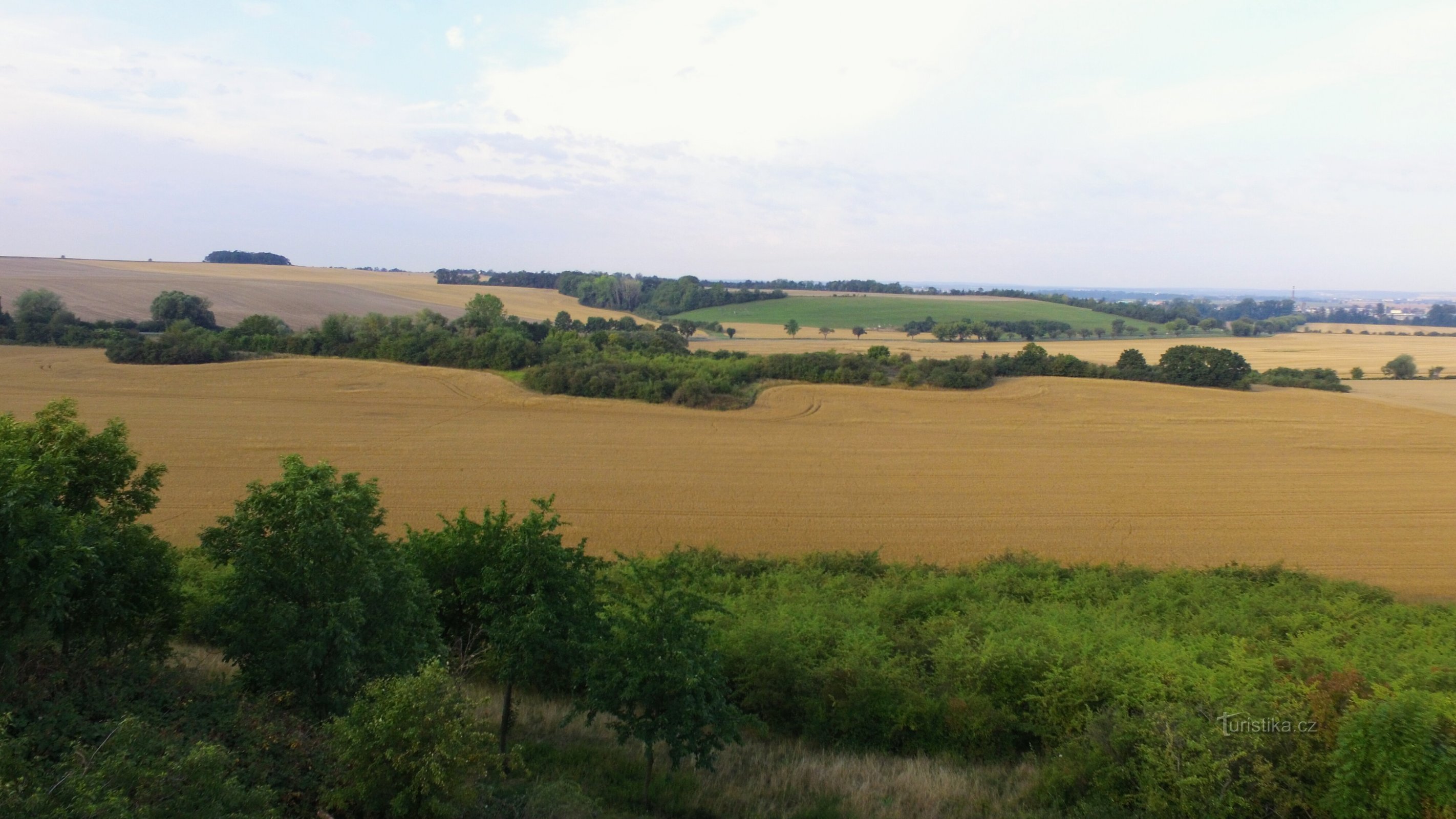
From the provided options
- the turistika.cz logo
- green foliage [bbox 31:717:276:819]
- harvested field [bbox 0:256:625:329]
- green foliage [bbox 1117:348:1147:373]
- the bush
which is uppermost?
harvested field [bbox 0:256:625:329]

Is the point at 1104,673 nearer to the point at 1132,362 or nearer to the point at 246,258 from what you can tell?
the point at 1132,362

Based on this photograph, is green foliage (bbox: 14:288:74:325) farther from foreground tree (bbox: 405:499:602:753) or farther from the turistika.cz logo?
the turistika.cz logo

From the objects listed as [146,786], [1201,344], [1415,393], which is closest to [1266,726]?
[146,786]

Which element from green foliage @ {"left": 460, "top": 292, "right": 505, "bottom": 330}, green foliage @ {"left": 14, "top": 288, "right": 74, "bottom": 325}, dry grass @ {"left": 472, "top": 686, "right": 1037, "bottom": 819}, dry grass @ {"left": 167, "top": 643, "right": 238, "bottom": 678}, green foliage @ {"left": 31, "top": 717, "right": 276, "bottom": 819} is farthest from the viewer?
green foliage @ {"left": 460, "top": 292, "right": 505, "bottom": 330}

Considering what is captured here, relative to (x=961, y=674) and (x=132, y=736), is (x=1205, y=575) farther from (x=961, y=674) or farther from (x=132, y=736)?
(x=132, y=736)

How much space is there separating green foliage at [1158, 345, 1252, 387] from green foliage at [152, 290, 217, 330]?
57.4m

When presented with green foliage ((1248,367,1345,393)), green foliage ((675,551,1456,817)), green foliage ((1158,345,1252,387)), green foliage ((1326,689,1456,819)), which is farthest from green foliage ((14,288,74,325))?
green foliage ((1248,367,1345,393))

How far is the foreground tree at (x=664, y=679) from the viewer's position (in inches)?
305

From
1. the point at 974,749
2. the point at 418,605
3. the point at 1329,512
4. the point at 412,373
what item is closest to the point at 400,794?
the point at 418,605

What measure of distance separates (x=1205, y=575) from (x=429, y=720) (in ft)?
52.8

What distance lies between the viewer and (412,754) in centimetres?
622

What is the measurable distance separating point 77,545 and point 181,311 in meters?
51.5

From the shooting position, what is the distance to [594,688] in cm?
804

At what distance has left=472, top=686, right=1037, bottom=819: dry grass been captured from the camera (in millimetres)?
7988
